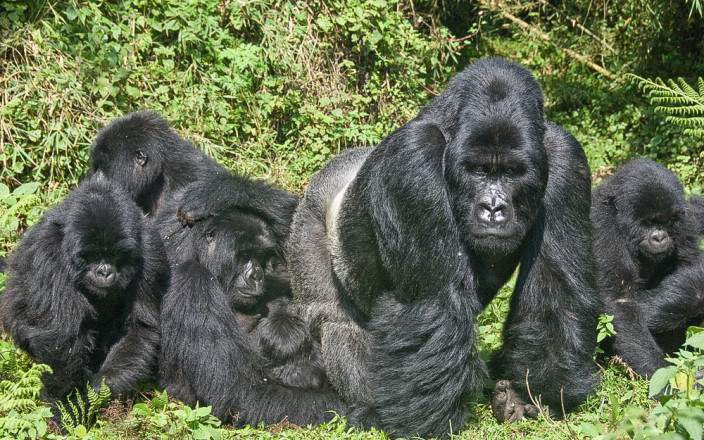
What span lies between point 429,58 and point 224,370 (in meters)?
5.23

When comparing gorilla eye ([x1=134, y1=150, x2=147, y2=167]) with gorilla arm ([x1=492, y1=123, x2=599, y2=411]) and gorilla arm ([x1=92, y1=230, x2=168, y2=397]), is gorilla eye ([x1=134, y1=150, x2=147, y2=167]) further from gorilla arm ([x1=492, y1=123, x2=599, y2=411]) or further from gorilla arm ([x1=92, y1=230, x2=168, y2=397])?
gorilla arm ([x1=492, y1=123, x2=599, y2=411])

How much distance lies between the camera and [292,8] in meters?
9.00

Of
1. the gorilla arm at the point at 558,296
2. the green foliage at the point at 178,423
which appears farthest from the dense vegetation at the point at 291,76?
the green foliage at the point at 178,423

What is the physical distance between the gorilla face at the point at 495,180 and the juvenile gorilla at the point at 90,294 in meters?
2.02

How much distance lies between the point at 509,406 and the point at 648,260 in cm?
175

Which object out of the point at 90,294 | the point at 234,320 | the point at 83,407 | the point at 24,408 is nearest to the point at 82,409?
the point at 83,407

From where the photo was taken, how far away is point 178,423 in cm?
491

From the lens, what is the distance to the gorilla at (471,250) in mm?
4738

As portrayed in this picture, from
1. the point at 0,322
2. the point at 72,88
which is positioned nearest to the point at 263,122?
the point at 72,88

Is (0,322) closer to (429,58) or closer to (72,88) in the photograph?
(72,88)

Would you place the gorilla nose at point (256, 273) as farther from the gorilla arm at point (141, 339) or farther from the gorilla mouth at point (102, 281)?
the gorilla mouth at point (102, 281)

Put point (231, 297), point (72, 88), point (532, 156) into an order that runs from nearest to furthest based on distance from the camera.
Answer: point (532, 156), point (231, 297), point (72, 88)

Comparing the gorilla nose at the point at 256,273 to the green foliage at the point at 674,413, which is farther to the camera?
the gorilla nose at the point at 256,273

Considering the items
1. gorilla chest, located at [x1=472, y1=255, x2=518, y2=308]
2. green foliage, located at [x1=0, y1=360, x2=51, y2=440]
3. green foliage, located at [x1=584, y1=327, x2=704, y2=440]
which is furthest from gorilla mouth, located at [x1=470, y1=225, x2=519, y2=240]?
green foliage, located at [x1=0, y1=360, x2=51, y2=440]
